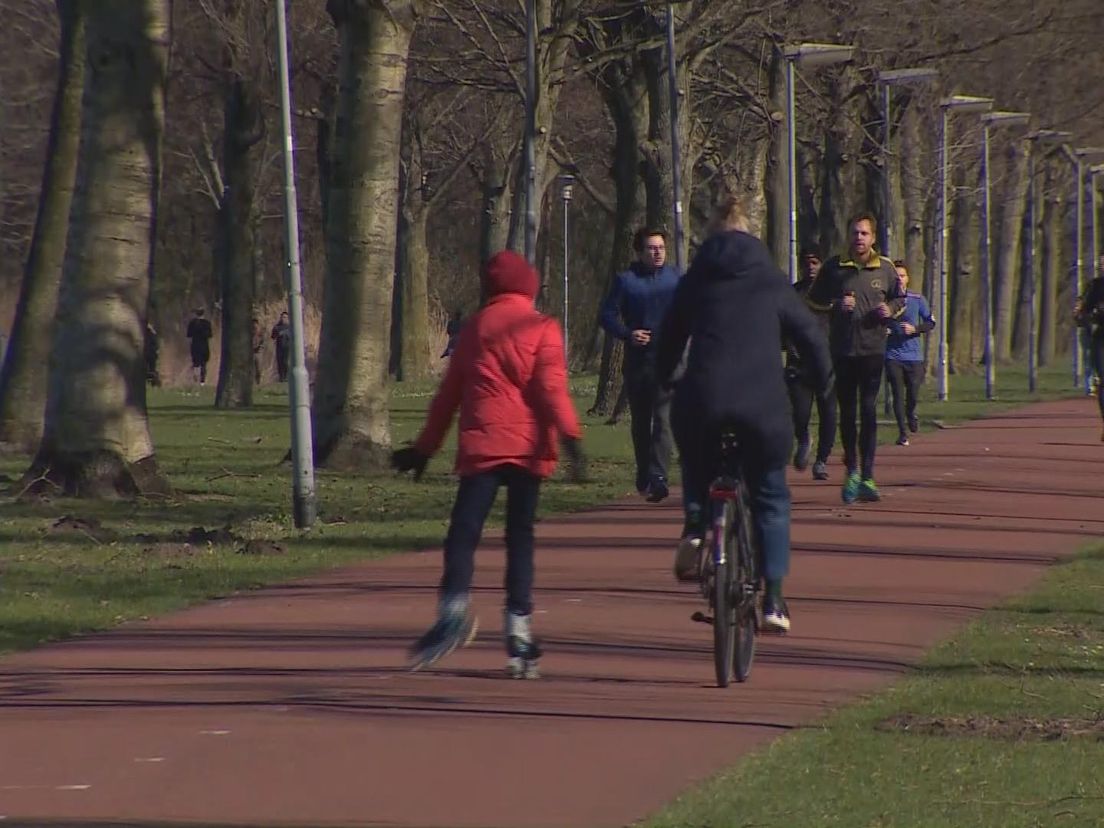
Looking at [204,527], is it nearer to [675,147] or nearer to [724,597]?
[724,597]

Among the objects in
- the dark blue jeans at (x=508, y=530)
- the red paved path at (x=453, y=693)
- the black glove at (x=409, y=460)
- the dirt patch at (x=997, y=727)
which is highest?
the black glove at (x=409, y=460)

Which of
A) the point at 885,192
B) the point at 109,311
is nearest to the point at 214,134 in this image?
the point at 885,192

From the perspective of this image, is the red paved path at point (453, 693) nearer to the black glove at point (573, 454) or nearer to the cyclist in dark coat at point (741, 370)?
the cyclist in dark coat at point (741, 370)

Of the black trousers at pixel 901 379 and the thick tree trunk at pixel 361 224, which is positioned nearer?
the thick tree trunk at pixel 361 224

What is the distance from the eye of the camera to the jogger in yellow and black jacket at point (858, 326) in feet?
58.3

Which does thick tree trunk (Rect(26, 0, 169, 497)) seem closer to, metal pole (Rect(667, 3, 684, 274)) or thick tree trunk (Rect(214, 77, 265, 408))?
metal pole (Rect(667, 3, 684, 274))

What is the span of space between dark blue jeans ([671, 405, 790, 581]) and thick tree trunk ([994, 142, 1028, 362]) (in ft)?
148

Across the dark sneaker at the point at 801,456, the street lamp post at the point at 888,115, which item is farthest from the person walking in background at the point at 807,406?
the street lamp post at the point at 888,115

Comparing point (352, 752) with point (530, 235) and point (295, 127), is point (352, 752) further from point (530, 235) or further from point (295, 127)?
point (295, 127)

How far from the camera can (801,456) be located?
859 inches

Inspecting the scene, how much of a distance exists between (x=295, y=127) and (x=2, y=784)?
40.1 m

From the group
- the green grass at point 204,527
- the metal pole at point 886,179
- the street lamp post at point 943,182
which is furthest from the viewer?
the street lamp post at point 943,182

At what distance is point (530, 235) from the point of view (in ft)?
90.2

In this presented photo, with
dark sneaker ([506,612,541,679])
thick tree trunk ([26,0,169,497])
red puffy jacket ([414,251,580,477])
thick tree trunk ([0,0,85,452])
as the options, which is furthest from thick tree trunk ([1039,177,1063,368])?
dark sneaker ([506,612,541,679])
